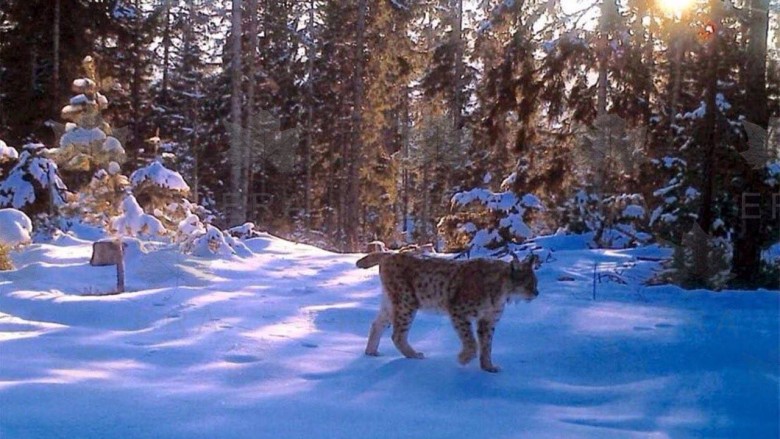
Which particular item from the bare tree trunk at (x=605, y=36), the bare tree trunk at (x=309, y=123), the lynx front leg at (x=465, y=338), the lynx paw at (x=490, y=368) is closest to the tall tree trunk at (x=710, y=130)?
the bare tree trunk at (x=605, y=36)

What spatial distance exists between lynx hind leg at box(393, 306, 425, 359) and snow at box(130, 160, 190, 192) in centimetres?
969

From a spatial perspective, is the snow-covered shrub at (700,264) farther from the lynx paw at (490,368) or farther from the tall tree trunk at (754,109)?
the lynx paw at (490,368)

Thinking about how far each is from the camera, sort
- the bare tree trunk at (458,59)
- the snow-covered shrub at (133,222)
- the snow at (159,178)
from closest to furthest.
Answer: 1. the snow-covered shrub at (133,222)
2. the snow at (159,178)
3. the bare tree trunk at (458,59)

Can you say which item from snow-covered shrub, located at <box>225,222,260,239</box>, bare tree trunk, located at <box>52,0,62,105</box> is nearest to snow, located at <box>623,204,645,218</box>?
snow-covered shrub, located at <box>225,222,260,239</box>

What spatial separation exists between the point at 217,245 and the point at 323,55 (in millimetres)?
18063

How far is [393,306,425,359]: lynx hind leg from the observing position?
6223mm

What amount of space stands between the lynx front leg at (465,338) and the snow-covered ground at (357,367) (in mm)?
95

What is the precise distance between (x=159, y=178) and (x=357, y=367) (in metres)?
10.5

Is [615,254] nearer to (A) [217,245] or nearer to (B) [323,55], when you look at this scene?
(A) [217,245]

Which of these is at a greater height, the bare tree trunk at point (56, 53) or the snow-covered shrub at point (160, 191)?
the bare tree trunk at point (56, 53)

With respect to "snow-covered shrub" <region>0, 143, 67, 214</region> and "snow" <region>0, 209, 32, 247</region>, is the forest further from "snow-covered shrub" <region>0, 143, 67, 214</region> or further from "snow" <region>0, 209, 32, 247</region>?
"snow" <region>0, 209, 32, 247</region>

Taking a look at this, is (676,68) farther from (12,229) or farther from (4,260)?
(4,260)

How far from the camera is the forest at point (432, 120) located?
11.1m

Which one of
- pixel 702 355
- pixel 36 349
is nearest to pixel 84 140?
pixel 36 349
